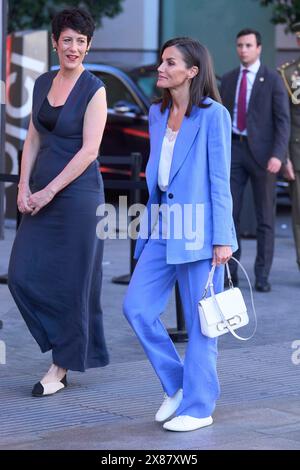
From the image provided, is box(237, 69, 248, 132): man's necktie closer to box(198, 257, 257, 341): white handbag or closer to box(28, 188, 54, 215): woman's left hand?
box(28, 188, 54, 215): woman's left hand

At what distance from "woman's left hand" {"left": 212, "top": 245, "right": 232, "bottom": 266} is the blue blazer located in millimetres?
28

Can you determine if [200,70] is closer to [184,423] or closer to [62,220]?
[62,220]

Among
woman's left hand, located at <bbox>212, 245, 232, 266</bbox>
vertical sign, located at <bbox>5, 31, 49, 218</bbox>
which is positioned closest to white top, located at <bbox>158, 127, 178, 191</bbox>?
woman's left hand, located at <bbox>212, 245, 232, 266</bbox>

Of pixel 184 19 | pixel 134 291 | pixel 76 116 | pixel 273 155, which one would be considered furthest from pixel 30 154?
pixel 184 19

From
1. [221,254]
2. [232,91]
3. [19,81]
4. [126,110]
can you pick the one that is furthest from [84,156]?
[126,110]

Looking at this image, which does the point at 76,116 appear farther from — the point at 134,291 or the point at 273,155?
the point at 273,155

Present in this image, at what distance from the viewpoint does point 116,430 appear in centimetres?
605

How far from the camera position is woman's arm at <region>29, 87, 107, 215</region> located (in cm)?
680

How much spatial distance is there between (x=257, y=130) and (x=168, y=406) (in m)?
4.61

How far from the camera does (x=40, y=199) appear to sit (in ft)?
22.3

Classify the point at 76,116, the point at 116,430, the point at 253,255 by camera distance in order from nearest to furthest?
the point at 116,430, the point at 76,116, the point at 253,255

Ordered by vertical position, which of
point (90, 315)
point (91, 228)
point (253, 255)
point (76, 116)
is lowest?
point (253, 255)

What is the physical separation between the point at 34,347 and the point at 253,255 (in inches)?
192

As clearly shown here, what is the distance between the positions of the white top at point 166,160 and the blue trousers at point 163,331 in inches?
11.4
